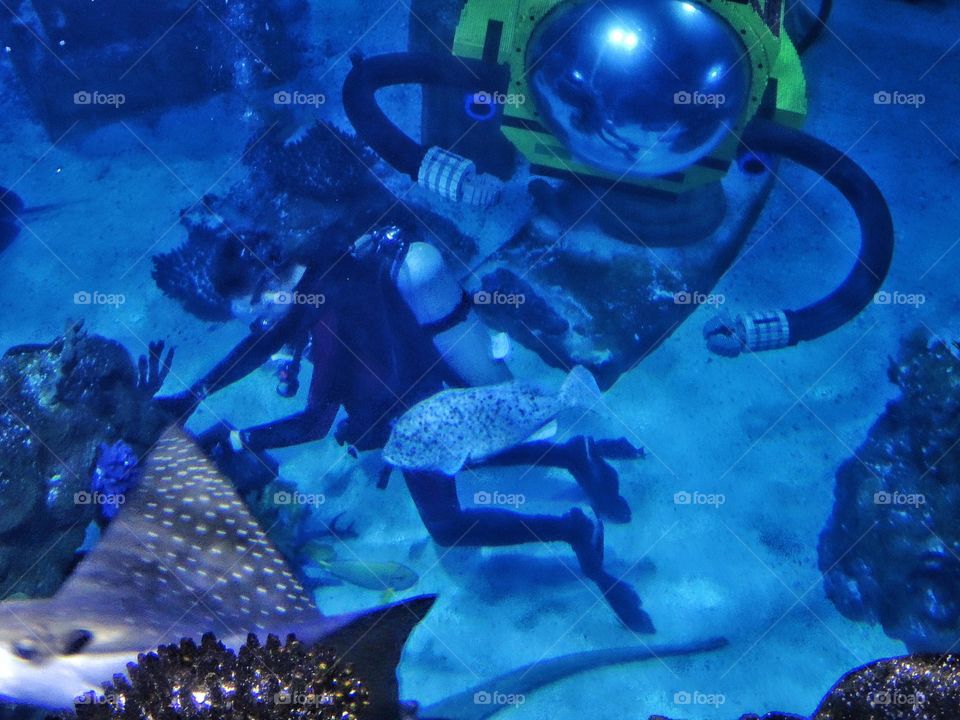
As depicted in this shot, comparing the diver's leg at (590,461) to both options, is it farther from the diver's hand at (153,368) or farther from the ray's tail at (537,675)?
the diver's hand at (153,368)

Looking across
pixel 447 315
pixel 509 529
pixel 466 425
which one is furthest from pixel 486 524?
pixel 447 315

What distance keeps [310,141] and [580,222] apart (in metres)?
2.44

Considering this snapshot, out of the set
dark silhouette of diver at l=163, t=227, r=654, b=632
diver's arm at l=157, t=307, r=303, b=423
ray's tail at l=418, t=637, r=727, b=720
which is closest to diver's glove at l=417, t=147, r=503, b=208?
dark silhouette of diver at l=163, t=227, r=654, b=632

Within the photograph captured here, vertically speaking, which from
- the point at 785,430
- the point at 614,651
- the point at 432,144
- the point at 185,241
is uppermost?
the point at 432,144

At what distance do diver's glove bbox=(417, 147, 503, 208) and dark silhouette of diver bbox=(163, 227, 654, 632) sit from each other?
69 centimetres

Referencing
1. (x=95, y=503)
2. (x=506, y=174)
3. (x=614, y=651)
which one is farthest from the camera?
(x=506, y=174)

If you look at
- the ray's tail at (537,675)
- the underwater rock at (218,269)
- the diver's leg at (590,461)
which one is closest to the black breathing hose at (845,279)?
the diver's leg at (590,461)

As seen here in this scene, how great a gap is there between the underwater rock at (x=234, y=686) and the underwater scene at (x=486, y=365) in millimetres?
14

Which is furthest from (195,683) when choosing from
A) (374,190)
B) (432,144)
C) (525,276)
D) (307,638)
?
(432,144)

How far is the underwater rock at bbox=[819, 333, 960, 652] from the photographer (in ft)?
13.7

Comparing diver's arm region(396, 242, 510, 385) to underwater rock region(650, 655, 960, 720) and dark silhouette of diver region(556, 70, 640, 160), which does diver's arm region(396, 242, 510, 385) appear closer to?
dark silhouette of diver region(556, 70, 640, 160)

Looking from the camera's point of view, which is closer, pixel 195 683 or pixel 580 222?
pixel 195 683

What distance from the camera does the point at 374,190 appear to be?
5590 mm

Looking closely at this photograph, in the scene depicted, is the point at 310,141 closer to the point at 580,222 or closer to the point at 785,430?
the point at 580,222
